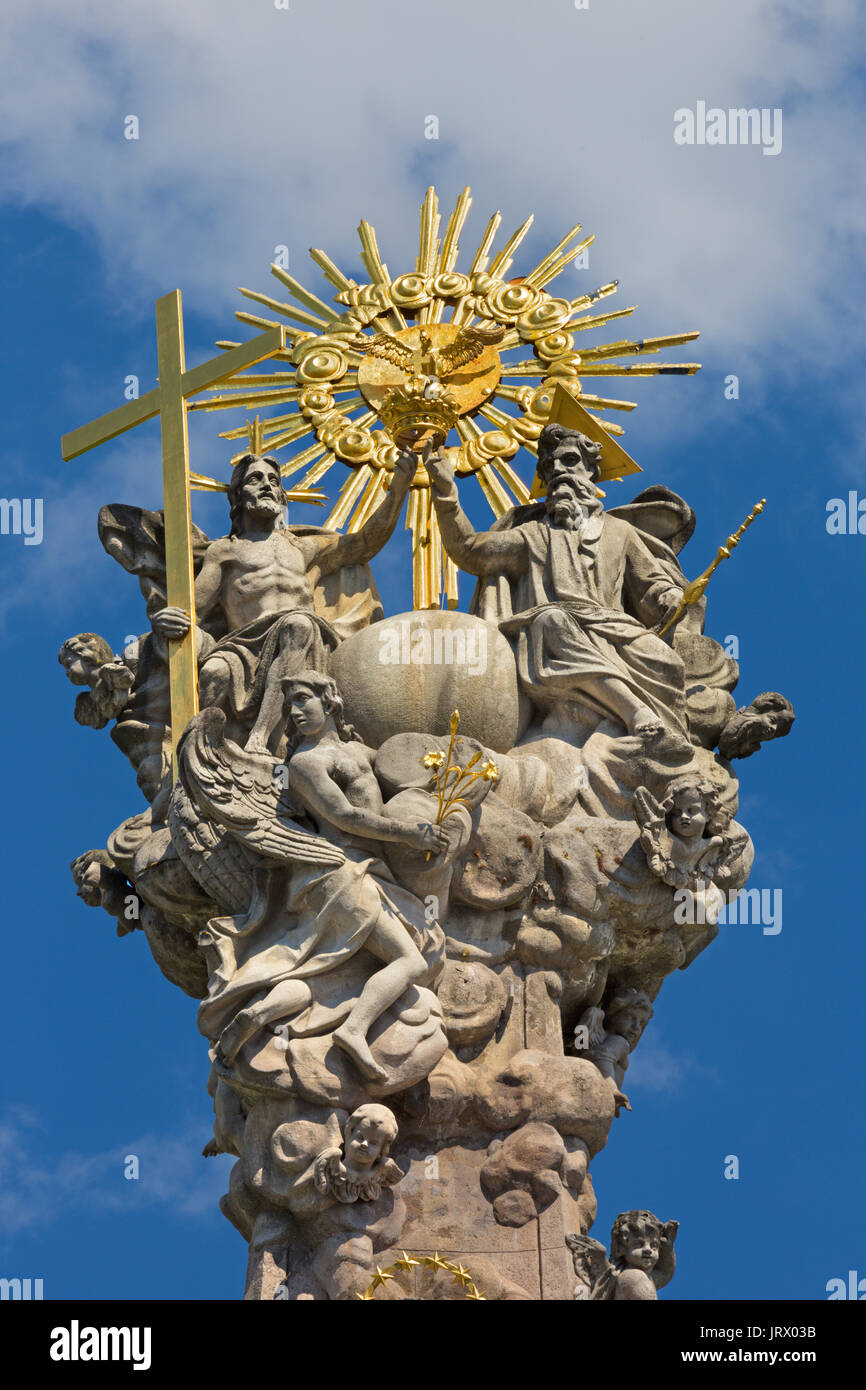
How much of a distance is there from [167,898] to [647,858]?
9.69ft

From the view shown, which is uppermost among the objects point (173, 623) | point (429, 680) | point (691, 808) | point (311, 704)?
point (173, 623)

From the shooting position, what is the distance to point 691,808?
66.2ft

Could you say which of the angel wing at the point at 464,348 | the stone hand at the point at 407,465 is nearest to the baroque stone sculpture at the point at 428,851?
the stone hand at the point at 407,465

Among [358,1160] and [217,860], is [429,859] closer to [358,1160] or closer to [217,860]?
[217,860]

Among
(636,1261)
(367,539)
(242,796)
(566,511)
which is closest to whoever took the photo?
(636,1261)

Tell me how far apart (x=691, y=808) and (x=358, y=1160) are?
10.4ft

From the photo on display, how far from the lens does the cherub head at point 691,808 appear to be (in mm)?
20125

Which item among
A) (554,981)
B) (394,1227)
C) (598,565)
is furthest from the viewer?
(598,565)

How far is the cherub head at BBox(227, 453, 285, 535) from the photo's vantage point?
21578 mm

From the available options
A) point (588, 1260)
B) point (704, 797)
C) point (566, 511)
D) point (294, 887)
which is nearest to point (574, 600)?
point (566, 511)

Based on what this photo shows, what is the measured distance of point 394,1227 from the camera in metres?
18.7
